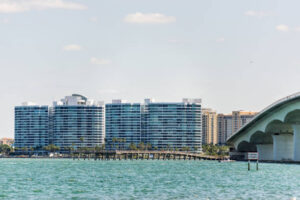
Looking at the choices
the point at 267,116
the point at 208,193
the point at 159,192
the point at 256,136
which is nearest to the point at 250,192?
the point at 208,193

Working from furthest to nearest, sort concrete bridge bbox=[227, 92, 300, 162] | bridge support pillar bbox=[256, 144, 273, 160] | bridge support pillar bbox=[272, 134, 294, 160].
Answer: bridge support pillar bbox=[256, 144, 273, 160] → bridge support pillar bbox=[272, 134, 294, 160] → concrete bridge bbox=[227, 92, 300, 162]

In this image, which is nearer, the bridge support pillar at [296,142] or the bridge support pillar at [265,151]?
the bridge support pillar at [296,142]

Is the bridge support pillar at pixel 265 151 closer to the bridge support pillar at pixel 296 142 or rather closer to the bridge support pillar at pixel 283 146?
the bridge support pillar at pixel 283 146

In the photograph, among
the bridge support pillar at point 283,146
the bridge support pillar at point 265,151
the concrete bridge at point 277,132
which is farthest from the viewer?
the bridge support pillar at point 265,151

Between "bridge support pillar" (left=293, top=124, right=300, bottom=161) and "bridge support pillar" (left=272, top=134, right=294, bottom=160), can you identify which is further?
"bridge support pillar" (left=272, top=134, right=294, bottom=160)

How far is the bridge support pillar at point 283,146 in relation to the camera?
171250mm

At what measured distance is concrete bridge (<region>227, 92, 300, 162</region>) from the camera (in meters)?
154


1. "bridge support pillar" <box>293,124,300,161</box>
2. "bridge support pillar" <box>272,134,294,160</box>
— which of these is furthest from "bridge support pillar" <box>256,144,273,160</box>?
"bridge support pillar" <box>293,124,300,161</box>

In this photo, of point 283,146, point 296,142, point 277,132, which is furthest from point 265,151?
point 296,142

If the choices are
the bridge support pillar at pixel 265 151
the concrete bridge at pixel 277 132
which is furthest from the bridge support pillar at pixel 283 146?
the bridge support pillar at pixel 265 151

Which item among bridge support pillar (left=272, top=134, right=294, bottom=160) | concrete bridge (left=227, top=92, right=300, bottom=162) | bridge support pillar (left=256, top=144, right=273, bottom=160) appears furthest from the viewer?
bridge support pillar (left=256, top=144, right=273, bottom=160)

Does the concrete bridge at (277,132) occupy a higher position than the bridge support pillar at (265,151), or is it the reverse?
the concrete bridge at (277,132)

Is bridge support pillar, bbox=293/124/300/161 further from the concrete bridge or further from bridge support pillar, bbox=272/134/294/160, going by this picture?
bridge support pillar, bbox=272/134/294/160

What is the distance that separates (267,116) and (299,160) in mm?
15716
